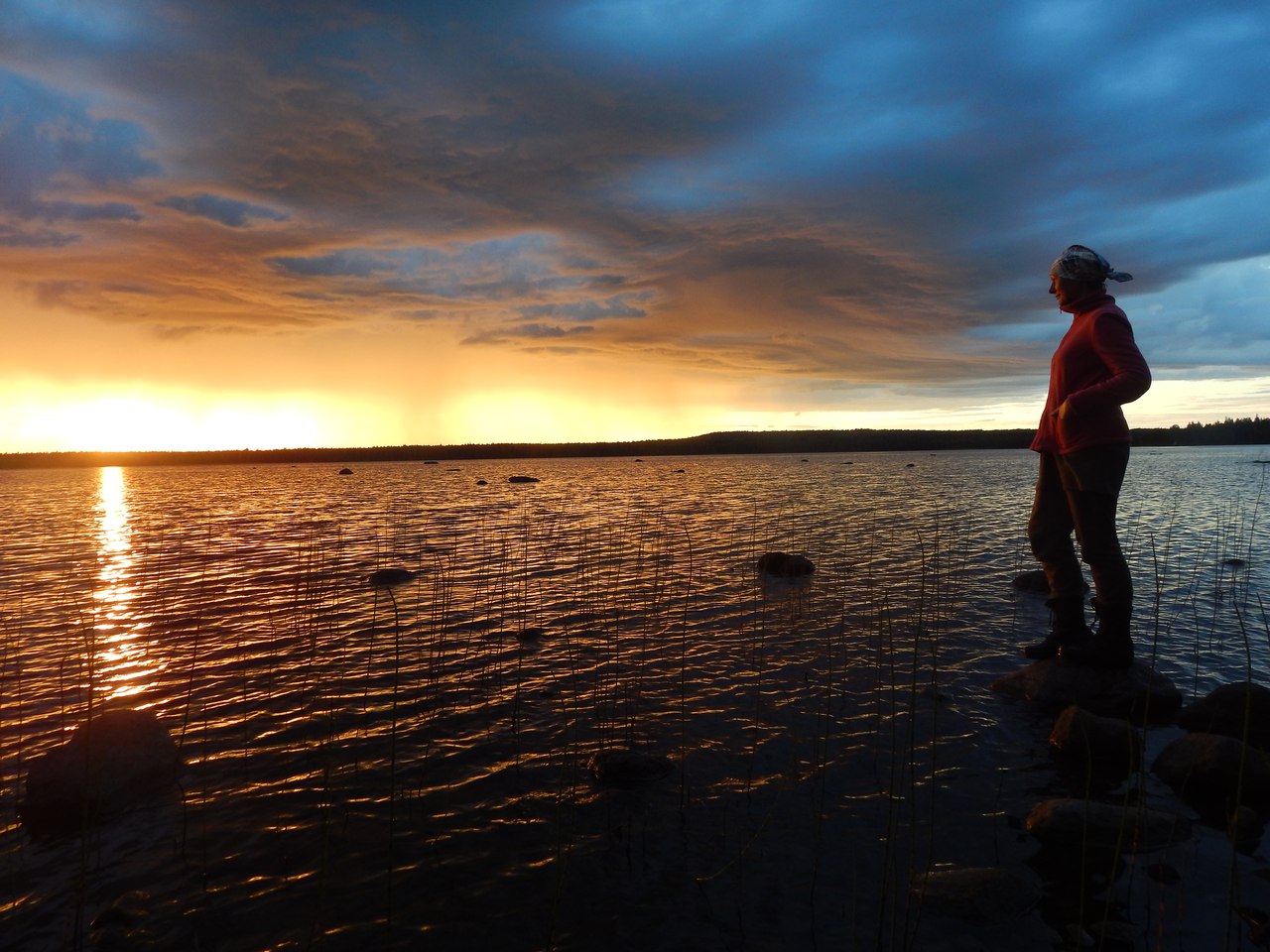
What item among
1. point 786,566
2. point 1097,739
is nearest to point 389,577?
point 786,566

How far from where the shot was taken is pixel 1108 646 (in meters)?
8.88

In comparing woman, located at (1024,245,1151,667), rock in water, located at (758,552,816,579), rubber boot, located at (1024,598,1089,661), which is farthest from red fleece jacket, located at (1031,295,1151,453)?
rock in water, located at (758,552,816,579)

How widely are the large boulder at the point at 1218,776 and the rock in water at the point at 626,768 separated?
15.3 feet

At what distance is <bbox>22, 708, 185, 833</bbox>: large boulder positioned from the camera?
263 inches

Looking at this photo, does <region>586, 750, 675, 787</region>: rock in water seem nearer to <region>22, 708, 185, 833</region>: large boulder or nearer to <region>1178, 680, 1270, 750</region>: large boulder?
<region>22, 708, 185, 833</region>: large boulder

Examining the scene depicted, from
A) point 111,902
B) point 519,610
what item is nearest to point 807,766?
point 111,902

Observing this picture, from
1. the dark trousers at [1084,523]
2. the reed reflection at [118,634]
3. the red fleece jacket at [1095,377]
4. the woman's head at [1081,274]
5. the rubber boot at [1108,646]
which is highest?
the woman's head at [1081,274]

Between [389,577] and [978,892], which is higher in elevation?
[389,577]

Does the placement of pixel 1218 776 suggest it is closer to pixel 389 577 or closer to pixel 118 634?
pixel 389 577

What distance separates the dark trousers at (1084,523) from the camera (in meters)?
8.37

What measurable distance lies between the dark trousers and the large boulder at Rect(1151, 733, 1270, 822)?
2031mm

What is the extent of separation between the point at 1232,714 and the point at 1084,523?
7.86 feet

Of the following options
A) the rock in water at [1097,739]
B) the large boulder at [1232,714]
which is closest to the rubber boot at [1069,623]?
the large boulder at [1232,714]

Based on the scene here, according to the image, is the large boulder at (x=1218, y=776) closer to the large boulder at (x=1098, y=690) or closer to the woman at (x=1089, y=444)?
the large boulder at (x=1098, y=690)
